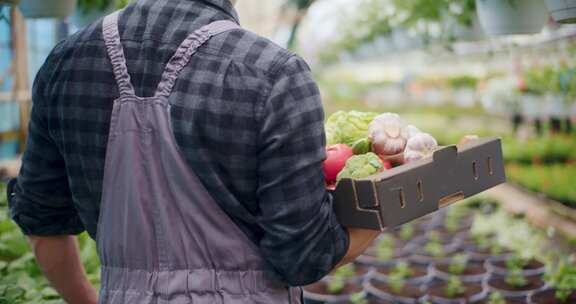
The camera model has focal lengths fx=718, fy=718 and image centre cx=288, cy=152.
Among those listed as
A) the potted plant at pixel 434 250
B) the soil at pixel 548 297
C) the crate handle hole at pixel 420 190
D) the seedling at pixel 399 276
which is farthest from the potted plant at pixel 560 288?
the crate handle hole at pixel 420 190

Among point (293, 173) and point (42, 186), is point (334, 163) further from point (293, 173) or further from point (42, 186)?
point (42, 186)

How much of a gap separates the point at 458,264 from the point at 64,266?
2.37 metres

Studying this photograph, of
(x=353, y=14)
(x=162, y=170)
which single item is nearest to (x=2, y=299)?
(x=162, y=170)

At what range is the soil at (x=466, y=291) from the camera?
120 inches

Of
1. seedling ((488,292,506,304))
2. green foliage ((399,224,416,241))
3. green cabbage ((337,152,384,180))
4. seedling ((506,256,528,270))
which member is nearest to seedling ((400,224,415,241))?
green foliage ((399,224,416,241))

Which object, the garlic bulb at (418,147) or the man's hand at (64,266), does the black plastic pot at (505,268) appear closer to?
the garlic bulb at (418,147)

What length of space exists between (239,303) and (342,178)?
26cm

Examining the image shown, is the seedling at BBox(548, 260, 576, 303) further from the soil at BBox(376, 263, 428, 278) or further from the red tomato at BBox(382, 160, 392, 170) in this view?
the red tomato at BBox(382, 160, 392, 170)

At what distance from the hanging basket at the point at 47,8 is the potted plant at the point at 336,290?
4.97 ft

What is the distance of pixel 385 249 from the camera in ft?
12.7

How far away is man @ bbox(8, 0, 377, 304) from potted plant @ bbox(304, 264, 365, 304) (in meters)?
1.81

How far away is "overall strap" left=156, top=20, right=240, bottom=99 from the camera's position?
1122 millimetres

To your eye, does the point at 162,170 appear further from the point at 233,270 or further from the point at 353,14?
the point at 353,14

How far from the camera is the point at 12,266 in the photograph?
2383 mm
